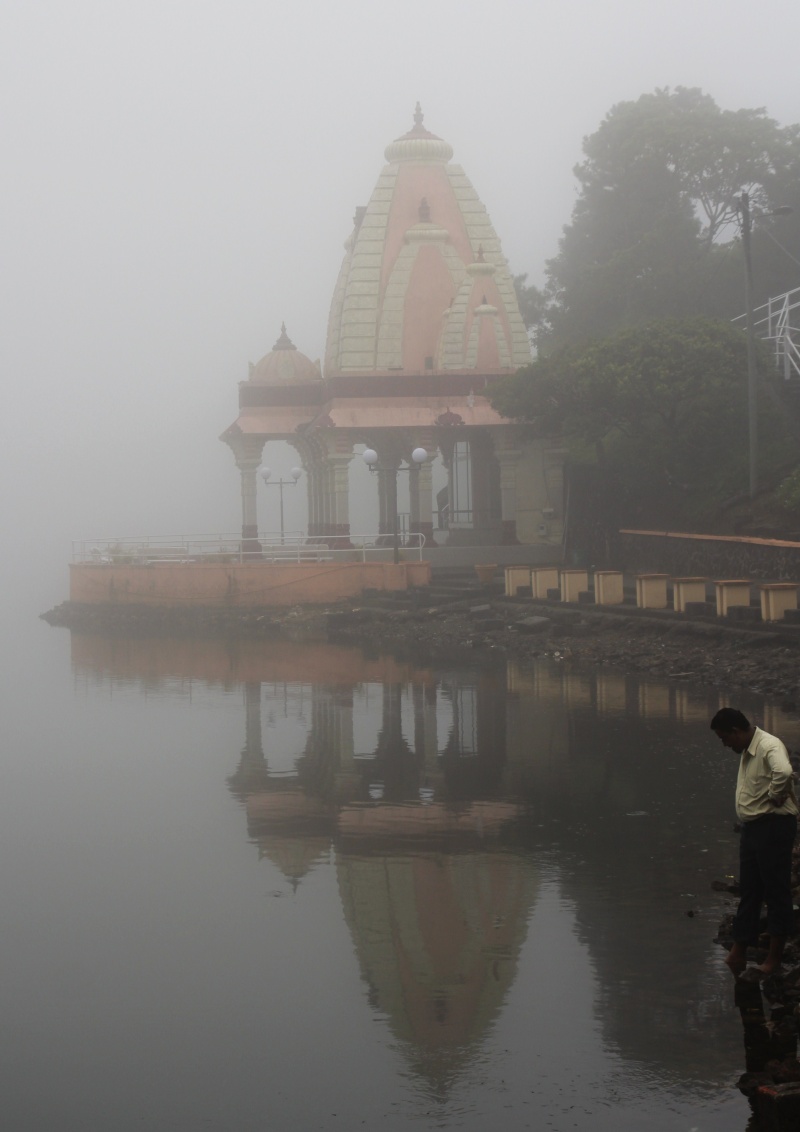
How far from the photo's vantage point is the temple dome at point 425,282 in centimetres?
3491

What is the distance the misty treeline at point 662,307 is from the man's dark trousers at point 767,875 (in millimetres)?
21710

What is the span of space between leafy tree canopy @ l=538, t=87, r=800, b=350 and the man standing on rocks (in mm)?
35310

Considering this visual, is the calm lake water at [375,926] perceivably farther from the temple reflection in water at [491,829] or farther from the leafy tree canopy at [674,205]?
the leafy tree canopy at [674,205]

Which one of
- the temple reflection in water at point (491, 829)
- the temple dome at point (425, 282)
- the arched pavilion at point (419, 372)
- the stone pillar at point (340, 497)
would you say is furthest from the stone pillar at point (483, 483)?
the temple reflection in water at point (491, 829)

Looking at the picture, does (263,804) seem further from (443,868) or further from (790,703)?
(790,703)

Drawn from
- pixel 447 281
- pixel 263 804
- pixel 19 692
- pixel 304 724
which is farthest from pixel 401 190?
pixel 263 804

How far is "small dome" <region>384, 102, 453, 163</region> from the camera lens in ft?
120

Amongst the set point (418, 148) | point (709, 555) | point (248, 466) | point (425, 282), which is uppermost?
point (418, 148)

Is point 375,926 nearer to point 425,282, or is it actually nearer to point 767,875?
point 767,875

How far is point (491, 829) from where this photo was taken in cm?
1062

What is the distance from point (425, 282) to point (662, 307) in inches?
357

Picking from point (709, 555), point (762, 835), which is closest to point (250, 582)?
point (709, 555)

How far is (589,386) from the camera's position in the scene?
101 ft

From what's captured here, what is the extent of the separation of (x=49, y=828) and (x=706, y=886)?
513 cm
